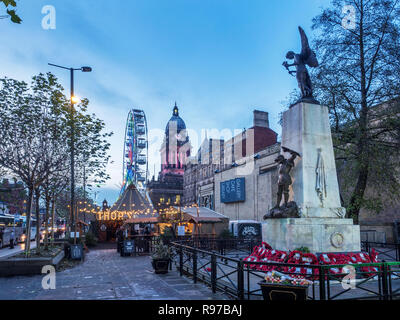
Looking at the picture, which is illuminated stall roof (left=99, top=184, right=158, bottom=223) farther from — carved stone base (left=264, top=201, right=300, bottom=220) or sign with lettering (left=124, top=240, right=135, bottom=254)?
carved stone base (left=264, top=201, right=300, bottom=220)

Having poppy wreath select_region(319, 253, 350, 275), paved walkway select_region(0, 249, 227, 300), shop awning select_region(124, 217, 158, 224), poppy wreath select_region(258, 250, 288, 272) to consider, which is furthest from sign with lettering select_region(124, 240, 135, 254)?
poppy wreath select_region(319, 253, 350, 275)

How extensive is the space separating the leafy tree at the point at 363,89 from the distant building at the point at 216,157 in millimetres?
23286

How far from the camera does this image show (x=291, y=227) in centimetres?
1178

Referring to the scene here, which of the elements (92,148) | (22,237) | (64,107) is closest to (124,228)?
(92,148)

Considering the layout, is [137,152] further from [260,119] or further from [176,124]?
[176,124]

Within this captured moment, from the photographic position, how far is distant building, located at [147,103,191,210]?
98425 mm

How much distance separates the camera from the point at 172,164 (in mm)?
140750

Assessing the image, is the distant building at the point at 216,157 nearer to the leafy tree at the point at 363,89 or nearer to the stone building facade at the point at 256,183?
the stone building facade at the point at 256,183

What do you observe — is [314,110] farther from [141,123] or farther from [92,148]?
[141,123]

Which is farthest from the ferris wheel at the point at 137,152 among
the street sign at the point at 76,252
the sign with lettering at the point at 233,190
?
the street sign at the point at 76,252

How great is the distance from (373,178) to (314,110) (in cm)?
853

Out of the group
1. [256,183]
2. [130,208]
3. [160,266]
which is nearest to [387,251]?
[160,266]

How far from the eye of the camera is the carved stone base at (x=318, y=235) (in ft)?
38.3
